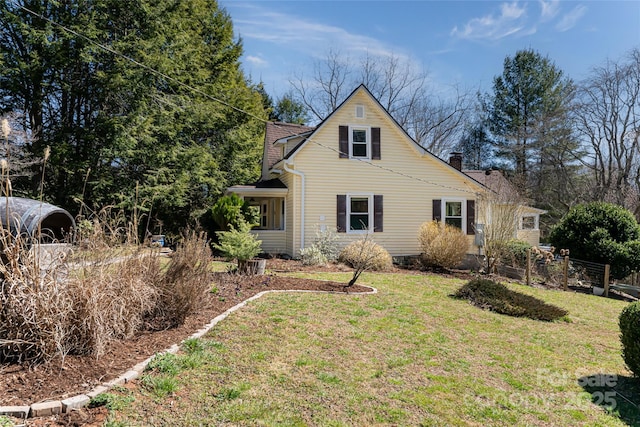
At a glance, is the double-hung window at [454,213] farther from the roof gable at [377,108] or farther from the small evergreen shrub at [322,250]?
the small evergreen shrub at [322,250]

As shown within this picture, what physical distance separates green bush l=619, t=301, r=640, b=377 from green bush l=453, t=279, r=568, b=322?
2868mm

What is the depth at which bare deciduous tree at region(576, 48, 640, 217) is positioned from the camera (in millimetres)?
20938

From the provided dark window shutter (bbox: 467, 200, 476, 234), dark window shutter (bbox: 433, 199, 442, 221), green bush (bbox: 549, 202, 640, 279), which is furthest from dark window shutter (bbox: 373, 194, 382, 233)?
green bush (bbox: 549, 202, 640, 279)

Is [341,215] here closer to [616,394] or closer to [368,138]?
[368,138]

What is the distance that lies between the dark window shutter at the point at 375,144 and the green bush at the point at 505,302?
7515mm

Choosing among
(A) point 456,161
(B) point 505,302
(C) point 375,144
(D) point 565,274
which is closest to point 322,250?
(C) point 375,144

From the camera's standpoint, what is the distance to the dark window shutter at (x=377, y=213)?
14.8m

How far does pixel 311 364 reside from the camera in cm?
409

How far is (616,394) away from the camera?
4219 mm

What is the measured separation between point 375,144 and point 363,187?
6.15ft

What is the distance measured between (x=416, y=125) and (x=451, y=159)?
42.0ft

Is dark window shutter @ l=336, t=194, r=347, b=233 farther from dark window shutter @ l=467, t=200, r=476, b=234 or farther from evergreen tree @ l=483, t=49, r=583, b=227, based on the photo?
evergreen tree @ l=483, t=49, r=583, b=227

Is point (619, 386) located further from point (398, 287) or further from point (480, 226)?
point (480, 226)

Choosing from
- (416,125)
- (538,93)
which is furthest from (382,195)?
(538,93)
